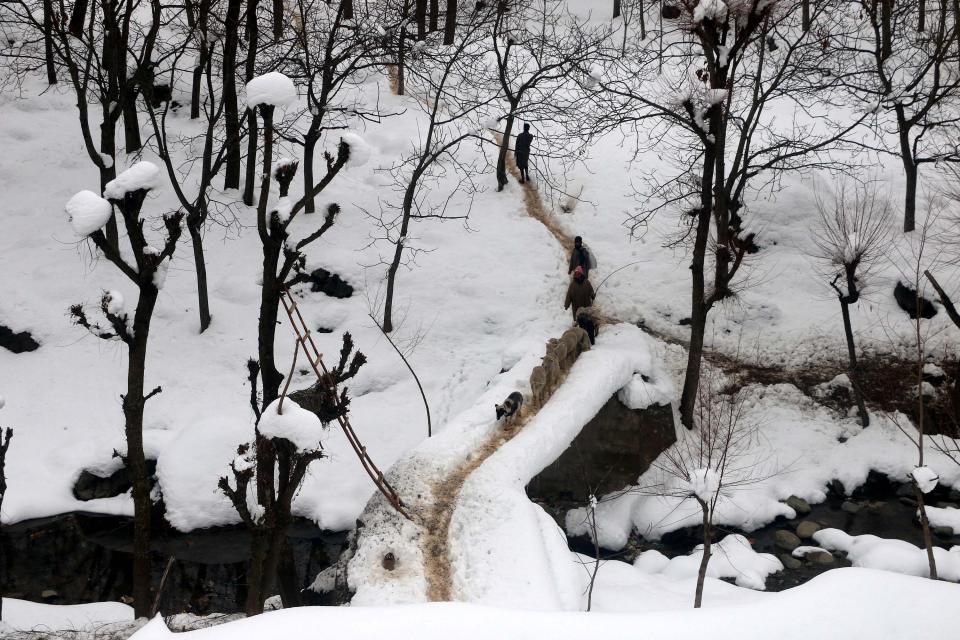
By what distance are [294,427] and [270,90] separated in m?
2.94

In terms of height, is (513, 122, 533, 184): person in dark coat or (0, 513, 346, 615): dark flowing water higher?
(513, 122, 533, 184): person in dark coat

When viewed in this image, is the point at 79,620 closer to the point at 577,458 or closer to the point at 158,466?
the point at 158,466

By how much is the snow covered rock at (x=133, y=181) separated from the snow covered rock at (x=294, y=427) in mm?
2387

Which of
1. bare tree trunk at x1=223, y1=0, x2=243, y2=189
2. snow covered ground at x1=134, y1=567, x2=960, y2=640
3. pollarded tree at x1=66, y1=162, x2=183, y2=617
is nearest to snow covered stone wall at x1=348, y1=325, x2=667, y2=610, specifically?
pollarded tree at x1=66, y1=162, x2=183, y2=617

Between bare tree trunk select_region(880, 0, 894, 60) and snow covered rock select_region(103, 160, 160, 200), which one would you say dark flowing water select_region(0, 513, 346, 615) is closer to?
snow covered rock select_region(103, 160, 160, 200)

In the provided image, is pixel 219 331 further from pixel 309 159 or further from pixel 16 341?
pixel 309 159

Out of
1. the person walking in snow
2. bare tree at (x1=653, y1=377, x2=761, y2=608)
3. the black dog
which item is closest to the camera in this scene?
the black dog

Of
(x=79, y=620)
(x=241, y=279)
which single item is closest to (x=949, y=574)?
(x=79, y=620)

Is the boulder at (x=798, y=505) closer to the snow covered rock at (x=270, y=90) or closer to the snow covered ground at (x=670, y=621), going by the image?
the snow covered ground at (x=670, y=621)

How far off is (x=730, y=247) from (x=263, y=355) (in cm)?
982

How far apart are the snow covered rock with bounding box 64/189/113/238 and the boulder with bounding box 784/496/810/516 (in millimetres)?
11678

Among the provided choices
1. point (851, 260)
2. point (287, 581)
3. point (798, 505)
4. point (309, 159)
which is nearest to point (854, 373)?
point (851, 260)

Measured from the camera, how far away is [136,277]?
7059 mm

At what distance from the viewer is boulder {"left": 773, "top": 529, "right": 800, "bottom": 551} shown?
12.0 m
